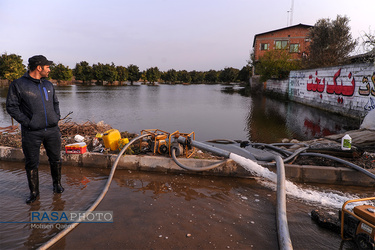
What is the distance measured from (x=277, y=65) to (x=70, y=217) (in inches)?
1551

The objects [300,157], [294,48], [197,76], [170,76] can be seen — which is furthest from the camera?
[197,76]

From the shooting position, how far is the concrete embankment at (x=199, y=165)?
16.2ft

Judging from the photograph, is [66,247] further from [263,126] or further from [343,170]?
[263,126]

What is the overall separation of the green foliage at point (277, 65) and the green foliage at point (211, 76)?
105567 millimetres

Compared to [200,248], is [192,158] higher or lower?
higher

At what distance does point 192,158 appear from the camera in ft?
18.6

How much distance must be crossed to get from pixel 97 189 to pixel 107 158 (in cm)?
127

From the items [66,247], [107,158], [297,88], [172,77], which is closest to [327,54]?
[297,88]

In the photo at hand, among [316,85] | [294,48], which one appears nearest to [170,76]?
[294,48]

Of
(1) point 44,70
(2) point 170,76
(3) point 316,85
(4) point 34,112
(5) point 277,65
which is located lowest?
(4) point 34,112

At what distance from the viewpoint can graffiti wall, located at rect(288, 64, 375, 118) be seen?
12739 mm

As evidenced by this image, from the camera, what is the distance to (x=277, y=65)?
1459 inches

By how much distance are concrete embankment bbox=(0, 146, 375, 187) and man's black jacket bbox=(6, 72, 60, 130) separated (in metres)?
2.11

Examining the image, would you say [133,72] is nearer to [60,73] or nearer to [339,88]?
[60,73]
